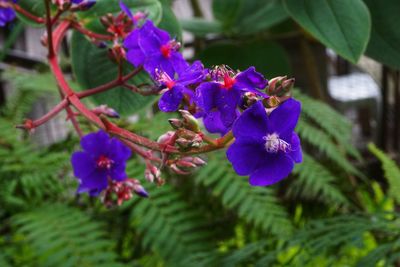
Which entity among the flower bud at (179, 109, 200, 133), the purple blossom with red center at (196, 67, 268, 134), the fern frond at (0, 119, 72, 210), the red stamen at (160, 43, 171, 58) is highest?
the red stamen at (160, 43, 171, 58)

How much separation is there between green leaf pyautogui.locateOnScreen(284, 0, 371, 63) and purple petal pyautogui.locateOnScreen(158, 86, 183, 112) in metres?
0.28

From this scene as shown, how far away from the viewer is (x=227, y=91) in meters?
0.47

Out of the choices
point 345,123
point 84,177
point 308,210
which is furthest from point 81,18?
point 308,210

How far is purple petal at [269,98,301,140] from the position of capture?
0.45m

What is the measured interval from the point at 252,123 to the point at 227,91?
1.6 inches

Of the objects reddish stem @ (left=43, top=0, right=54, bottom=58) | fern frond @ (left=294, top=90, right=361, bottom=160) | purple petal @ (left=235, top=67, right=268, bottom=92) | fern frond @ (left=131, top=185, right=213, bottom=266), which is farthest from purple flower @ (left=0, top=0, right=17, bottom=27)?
fern frond @ (left=294, top=90, right=361, bottom=160)

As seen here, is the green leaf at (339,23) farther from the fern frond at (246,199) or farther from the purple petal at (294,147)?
the fern frond at (246,199)

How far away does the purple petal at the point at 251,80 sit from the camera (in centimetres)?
47

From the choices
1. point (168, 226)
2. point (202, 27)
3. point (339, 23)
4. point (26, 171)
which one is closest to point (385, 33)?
point (339, 23)

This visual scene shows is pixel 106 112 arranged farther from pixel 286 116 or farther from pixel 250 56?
pixel 250 56

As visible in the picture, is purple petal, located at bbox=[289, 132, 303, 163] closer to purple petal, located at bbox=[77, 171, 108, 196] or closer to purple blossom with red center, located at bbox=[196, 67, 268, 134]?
purple blossom with red center, located at bbox=[196, 67, 268, 134]

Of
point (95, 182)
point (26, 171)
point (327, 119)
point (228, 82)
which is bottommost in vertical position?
point (327, 119)

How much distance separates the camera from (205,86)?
1.55 ft

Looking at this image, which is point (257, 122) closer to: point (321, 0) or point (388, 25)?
point (321, 0)
